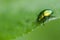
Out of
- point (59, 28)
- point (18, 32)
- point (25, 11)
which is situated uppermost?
point (25, 11)

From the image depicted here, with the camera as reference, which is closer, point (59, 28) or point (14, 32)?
point (59, 28)

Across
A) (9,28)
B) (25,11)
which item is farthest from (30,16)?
(9,28)

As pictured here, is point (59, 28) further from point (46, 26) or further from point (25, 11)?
point (25, 11)

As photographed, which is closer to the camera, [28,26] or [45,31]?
[45,31]

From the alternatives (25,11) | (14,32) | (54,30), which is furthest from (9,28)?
(54,30)

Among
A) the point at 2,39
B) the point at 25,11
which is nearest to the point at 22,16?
the point at 25,11

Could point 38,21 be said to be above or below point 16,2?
below

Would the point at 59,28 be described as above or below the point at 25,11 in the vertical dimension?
below

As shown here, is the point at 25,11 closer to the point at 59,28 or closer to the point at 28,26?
the point at 28,26
